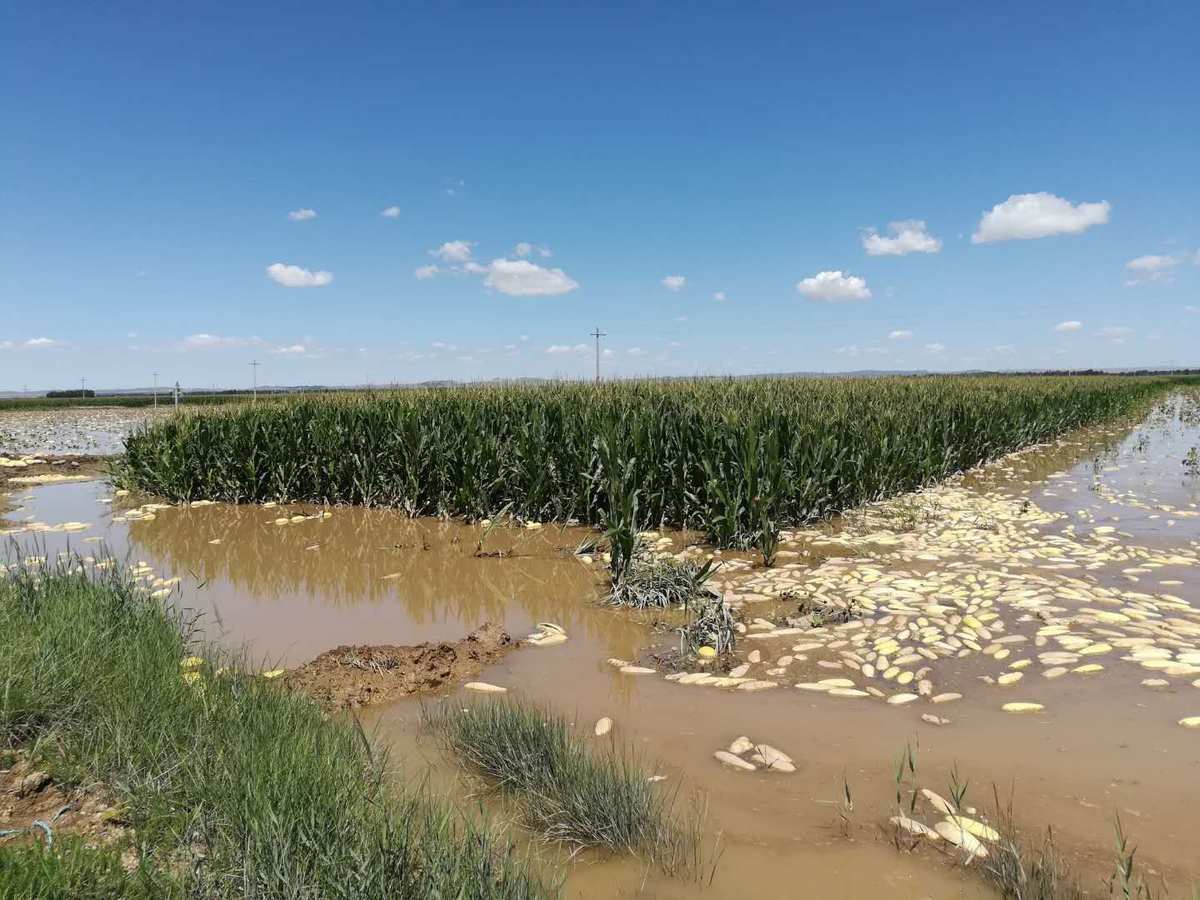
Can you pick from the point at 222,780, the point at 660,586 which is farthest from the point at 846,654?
the point at 222,780

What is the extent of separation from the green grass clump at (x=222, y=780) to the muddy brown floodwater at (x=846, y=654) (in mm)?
616

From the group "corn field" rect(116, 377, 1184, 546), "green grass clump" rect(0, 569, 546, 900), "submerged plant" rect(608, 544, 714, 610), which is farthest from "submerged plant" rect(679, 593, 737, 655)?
"green grass clump" rect(0, 569, 546, 900)

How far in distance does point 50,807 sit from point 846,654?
507 centimetres

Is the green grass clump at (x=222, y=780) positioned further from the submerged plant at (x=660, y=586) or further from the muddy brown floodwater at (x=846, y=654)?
the submerged plant at (x=660, y=586)

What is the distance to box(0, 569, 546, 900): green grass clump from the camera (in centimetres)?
248

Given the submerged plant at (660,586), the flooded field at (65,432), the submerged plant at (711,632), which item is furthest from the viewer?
the flooded field at (65,432)

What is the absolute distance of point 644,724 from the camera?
449cm

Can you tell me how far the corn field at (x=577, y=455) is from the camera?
9.51 meters

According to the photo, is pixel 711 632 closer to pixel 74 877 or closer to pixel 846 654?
pixel 846 654

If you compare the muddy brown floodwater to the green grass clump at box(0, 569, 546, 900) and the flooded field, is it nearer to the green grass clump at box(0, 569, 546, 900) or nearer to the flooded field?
the green grass clump at box(0, 569, 546, 900)

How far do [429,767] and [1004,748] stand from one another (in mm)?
3341

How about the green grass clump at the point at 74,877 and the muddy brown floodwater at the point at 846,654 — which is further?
the muddy brown floodwater at the point at 846,654

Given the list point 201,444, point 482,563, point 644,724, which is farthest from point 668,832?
point 201,444

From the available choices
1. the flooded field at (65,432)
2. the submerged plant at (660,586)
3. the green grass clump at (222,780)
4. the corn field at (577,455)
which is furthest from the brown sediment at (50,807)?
the flooded field at (65,432)
